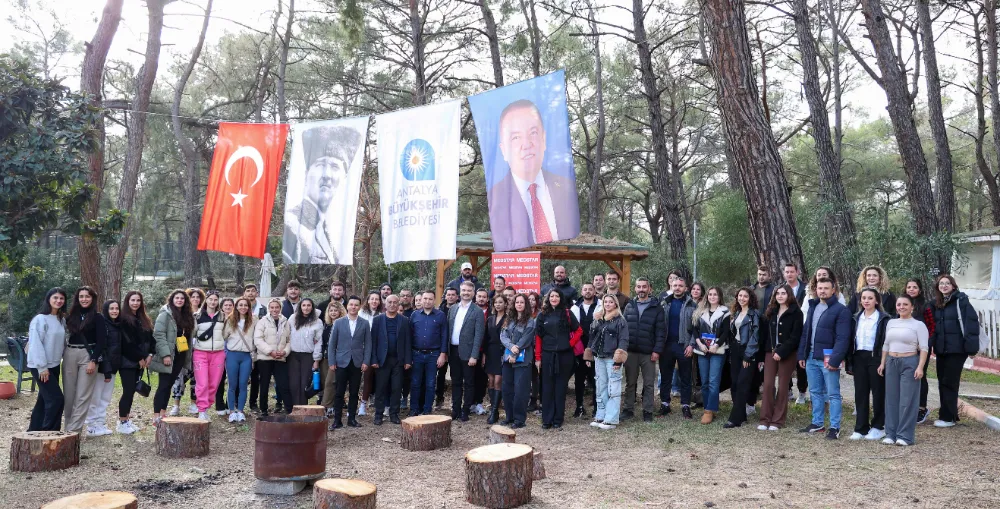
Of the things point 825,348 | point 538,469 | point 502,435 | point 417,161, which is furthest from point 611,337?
point 417,161

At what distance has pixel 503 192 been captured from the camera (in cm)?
845

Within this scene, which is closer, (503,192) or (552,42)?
(503,192)

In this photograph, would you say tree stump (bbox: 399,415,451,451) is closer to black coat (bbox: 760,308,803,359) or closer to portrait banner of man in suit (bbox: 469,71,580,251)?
portrait banner of man in suit (bbox: 469,71,580,251)

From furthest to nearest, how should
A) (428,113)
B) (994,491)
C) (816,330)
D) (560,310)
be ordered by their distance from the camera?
(428,113)
(560,310)
(816,330)
(994,491)

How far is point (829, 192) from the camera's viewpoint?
44.2ft

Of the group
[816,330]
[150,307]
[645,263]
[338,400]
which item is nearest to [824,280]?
[816,330]

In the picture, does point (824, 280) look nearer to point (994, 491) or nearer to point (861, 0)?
point (994, 491)

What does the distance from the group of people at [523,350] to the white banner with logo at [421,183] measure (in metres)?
0.66

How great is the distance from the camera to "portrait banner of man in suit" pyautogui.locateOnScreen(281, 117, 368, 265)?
9250mm

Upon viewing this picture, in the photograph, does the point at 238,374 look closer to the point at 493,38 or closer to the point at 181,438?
the point at 181,438

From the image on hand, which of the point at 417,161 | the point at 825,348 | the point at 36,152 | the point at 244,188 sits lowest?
the point at 825,348

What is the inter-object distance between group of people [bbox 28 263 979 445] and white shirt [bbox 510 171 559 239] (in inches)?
29.3

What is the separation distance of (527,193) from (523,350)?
5.74 feet

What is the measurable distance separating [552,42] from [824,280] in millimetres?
14417
